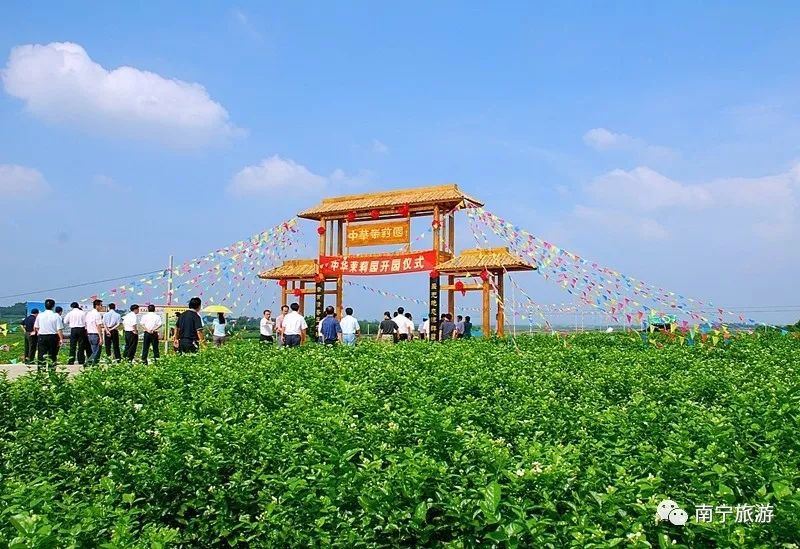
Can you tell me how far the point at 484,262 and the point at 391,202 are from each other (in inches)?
141

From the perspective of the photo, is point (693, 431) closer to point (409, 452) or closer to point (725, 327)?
point (409, 452)

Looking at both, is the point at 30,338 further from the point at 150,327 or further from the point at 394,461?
the point at 394,461

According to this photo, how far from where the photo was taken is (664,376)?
8.24 metres

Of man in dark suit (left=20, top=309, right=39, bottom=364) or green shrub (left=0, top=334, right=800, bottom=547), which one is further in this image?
man in dark suit (left=20, top=309, right=39, bottom=364)

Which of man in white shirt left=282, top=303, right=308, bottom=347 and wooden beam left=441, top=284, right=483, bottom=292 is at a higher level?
wooden beam left=441, top=284, right=483, bottom=292

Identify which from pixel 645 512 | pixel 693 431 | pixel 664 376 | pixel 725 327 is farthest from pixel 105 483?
pixel 725 327

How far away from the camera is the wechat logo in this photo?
285 cm

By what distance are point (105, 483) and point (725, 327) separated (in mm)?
14517

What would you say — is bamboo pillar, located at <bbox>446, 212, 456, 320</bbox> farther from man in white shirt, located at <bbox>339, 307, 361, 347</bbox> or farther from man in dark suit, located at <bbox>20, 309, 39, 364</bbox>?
man in dark suit, located at <bbox>20, 309, 39, 364</bbox>

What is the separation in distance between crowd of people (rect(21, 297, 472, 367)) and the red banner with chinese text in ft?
5.86

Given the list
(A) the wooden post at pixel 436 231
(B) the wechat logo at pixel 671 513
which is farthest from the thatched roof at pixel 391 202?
(B) the wechat logo at pixel 671 513

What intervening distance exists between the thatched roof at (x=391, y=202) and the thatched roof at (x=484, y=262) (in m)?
1.57

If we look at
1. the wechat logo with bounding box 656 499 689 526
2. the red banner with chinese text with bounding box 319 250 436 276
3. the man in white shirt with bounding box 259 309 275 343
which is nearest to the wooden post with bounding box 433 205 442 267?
the red banner with chinese text with bounding box 319 250 436 276

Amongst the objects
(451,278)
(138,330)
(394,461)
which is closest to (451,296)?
(451,278)
